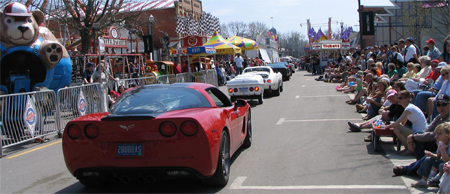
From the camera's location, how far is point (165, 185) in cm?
561

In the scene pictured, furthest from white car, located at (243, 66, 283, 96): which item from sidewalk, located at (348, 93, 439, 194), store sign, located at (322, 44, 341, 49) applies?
store sign, located at (322, 44, 341, 49)

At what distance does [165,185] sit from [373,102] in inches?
253

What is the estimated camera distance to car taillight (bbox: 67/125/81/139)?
199 inches

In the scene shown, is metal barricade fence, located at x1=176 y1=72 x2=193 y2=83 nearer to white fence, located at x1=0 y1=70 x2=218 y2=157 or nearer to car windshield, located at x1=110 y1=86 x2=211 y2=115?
white fence, located at x1=0 y1=70 x2=218 y2=157

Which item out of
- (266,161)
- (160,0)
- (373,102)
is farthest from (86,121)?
(160,0)

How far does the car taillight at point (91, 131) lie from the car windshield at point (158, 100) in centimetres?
59

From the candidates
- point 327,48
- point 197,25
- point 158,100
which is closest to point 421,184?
point 158,100

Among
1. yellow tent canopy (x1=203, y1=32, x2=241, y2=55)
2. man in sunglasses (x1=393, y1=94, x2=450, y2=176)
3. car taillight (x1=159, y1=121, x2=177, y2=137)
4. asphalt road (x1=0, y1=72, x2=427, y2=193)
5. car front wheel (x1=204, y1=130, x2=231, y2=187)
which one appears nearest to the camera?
car taillight (x1=159, y1=121, x2=177, y2=137)

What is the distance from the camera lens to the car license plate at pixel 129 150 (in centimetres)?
486

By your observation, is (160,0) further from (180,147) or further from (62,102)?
(180,147)

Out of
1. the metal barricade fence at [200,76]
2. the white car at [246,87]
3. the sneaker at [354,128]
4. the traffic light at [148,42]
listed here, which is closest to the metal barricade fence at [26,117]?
the white car at [246,87]

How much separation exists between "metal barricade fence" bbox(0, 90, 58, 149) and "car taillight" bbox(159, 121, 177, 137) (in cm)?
542

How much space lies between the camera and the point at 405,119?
6.92 m

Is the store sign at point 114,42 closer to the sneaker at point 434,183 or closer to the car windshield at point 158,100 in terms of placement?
the car windshield at point 158,100
